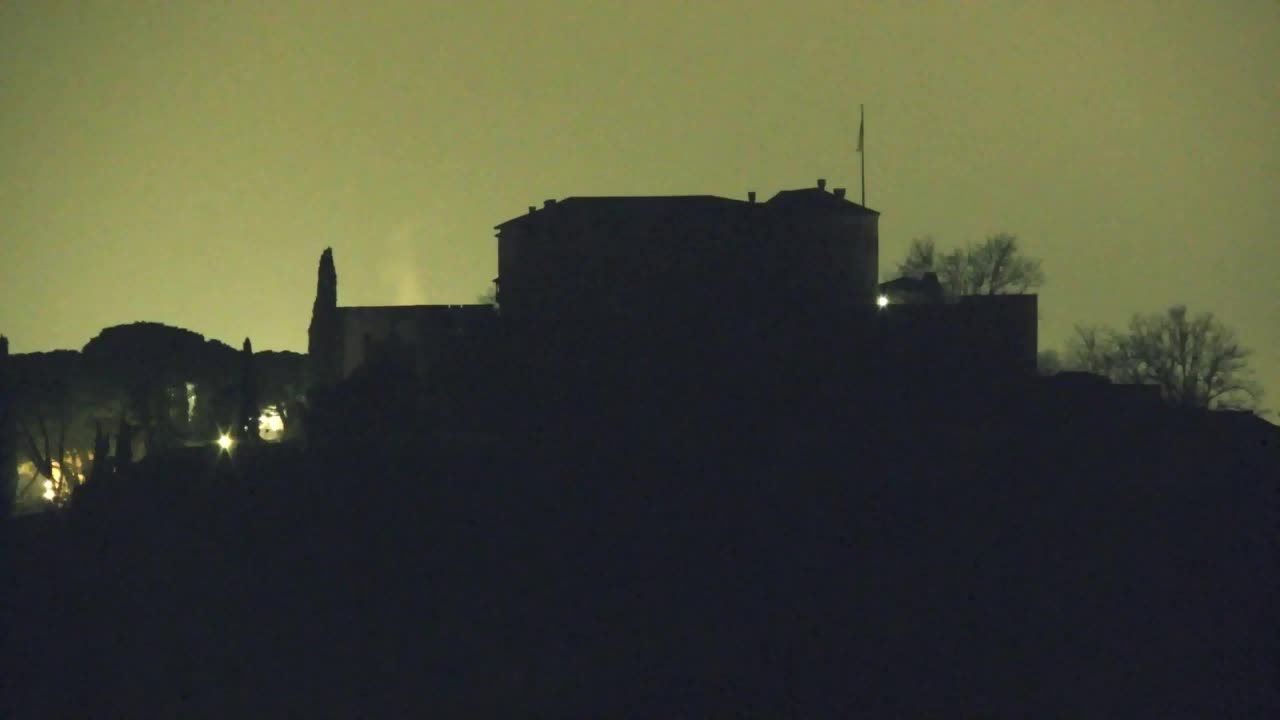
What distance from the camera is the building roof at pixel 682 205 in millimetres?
72250

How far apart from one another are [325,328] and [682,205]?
15795mm

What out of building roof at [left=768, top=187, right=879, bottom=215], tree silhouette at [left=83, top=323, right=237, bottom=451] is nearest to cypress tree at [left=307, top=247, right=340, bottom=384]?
tree silhouette at [left=83, top=323, right=237, bottom=451]

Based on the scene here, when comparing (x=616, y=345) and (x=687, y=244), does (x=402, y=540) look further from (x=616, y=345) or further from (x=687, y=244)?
(x=687, y=244)

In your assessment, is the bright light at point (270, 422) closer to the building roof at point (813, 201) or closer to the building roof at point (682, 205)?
the building roof at point (682, 205)

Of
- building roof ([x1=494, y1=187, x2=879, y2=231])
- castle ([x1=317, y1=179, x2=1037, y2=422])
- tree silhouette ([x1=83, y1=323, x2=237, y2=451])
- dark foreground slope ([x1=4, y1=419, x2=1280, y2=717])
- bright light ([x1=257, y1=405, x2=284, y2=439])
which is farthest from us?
tree silhouette ([x1=83, y1=323, x2=237, y2=451])

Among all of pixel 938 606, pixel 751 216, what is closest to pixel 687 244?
pixel 751 216

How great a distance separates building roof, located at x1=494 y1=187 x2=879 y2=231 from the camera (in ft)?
237

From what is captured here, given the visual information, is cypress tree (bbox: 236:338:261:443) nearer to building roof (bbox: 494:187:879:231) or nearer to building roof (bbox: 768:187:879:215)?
building roof (bbox: 494:187:879:231)

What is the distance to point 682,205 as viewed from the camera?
72375mm

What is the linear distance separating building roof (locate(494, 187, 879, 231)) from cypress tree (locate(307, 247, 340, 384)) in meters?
9.04

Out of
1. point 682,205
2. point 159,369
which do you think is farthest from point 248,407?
point 682,205

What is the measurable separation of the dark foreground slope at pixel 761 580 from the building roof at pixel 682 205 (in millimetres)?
11018

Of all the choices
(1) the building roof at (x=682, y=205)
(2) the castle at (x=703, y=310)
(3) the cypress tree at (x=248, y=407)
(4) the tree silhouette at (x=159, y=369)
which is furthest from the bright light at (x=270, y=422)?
(1) the building roof at (x=682, y=205)

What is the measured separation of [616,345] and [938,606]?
13.9 meters
